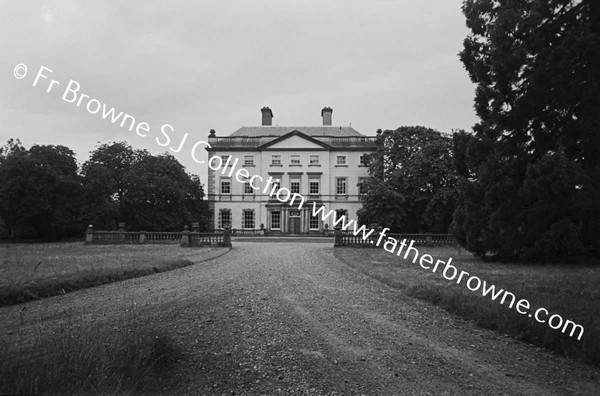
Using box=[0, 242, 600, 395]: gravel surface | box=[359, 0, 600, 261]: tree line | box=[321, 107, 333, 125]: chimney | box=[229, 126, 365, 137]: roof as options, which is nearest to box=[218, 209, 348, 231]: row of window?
box=[229, 126, 365, 137]: roof

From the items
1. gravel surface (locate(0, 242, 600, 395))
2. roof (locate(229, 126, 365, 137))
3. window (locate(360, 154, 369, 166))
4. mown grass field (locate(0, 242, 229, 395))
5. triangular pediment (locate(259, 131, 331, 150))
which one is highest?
roof (locate(229, 126, 365, 137))

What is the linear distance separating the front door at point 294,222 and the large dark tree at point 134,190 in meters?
11.6

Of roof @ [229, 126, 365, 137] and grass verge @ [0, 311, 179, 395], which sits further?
roof @ [229, 126, 365, 137]

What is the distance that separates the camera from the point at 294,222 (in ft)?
157

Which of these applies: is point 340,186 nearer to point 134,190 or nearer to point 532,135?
point 134,190

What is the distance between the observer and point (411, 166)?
37.1 m

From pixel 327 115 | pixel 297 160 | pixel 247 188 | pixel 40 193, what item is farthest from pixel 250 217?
pixel 40 193

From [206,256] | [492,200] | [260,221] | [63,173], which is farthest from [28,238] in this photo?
[492,200]

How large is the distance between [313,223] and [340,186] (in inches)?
235

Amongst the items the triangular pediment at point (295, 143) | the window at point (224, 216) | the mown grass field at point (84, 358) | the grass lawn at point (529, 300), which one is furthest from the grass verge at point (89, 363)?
the triangular pediment at point (295, 143)

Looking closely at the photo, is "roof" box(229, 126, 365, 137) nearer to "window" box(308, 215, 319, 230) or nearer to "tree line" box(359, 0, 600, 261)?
"window" box(308, 215, 319, 230)

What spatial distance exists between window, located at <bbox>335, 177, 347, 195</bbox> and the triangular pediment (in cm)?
416

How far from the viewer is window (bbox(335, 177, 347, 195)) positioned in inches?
1954

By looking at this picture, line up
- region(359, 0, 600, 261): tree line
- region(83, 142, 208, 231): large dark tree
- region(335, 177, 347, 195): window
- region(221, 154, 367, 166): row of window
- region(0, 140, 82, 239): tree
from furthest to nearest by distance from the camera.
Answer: region(335, 177, 347, 195): window
region(221, 154, 367, 166): row of window
region(83, 142, 208, 231): large dark tree
region(0, 140, 82, 239): tree
region(359, 0, 600, 261): tree line
